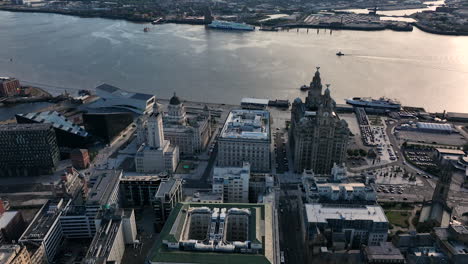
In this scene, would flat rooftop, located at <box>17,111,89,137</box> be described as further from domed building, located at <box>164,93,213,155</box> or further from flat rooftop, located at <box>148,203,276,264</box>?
flat rooftop, located at <box>148,203,276,264</box>

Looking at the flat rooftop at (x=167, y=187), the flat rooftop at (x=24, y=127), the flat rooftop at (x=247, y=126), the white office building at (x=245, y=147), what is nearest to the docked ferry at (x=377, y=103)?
the flat rooftop at (x=247, y=126)

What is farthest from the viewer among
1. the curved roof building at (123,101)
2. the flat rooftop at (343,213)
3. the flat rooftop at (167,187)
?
the curved roof building at (123,101)

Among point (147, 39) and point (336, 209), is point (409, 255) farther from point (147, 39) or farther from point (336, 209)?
point (147, 39)

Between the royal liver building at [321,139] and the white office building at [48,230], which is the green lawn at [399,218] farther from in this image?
the white office building at [48,230]

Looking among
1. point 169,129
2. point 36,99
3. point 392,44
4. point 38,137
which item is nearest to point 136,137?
point 169,129

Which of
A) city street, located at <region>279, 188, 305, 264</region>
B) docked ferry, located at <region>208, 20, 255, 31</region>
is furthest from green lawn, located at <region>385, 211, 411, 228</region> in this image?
docked ferry, located at <region>208, 20, 255, 31</region>

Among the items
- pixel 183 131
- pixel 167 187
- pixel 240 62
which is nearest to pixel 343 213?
pixel 167 187
